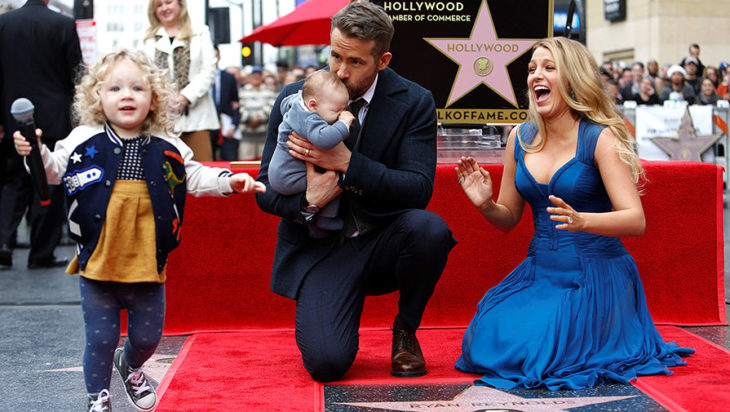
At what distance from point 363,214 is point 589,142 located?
0.95 m

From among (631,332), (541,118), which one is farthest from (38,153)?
(631,332)

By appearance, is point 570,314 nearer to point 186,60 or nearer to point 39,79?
point 186,60

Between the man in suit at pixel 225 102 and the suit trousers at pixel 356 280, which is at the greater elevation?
the man in suit at pixel 225 102

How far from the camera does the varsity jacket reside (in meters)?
2.94

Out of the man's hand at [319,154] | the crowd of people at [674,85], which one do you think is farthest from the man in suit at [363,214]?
the crowd of people at [674,85]

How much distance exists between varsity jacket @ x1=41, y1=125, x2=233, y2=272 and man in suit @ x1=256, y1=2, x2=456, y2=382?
1.66 ft

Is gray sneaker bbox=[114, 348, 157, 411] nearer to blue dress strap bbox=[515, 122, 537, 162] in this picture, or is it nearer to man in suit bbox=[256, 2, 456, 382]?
man in suit bbox=[256, 2, 456, 382]

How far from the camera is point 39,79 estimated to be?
6.78 metres

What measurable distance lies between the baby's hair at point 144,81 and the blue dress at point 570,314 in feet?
5.00

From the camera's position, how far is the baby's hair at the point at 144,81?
3061 millimetres

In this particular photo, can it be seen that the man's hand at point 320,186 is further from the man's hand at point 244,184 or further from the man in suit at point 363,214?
the man's hand at point 244,184

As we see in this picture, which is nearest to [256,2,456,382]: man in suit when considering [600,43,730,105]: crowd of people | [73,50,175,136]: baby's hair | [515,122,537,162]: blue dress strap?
[515,122,537,162]: blue dress strap

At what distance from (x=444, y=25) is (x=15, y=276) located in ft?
11.8

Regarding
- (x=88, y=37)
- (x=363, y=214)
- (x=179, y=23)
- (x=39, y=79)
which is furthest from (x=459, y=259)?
(x=88, y=37)
